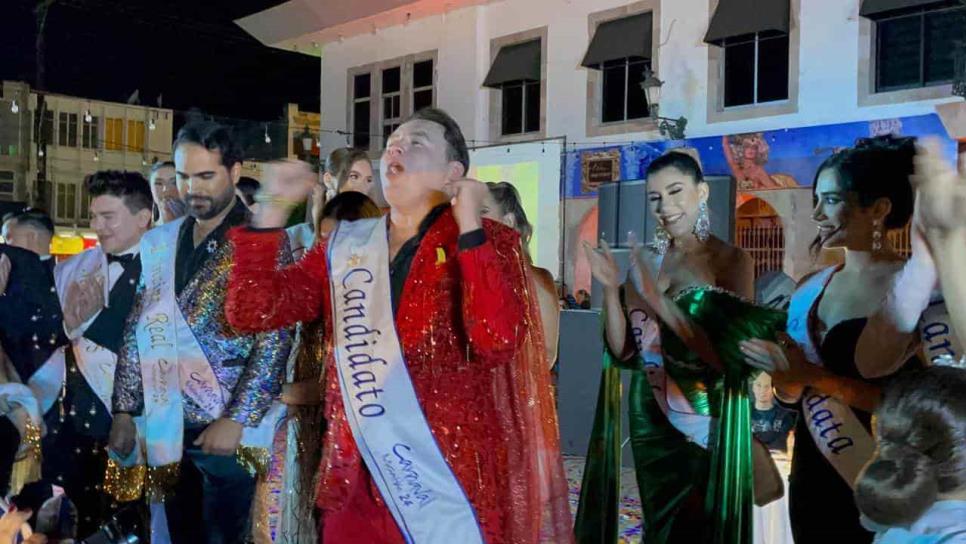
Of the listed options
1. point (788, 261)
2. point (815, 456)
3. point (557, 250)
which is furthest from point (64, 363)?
point (557, 250)

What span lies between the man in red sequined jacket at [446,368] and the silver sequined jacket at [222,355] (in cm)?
40

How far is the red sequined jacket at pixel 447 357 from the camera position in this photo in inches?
90.4

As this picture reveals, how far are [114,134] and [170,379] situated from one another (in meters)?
16.2

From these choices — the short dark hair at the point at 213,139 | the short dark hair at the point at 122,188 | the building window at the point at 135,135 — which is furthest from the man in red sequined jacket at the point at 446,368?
the building window at the point at 135,135

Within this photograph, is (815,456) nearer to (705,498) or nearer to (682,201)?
(705,498)

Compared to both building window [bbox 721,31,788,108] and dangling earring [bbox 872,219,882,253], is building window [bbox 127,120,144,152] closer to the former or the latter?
building window [bbox 721,31,788,108]

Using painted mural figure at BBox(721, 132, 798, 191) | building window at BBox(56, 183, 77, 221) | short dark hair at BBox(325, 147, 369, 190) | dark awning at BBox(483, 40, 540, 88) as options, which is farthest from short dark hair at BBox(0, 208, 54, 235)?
dark awning at BBox(483, 40, 540, 88)

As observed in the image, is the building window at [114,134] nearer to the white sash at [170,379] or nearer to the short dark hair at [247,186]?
the short dark hair at [247,186]

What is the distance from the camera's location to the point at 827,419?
2547mm

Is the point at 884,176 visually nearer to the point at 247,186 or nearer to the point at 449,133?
the point at 449,133

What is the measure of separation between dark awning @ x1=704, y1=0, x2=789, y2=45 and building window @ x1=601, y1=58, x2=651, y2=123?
1.21m

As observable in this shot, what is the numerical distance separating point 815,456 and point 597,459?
103 cm

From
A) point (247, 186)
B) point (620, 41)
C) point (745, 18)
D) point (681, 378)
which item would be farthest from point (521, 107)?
Result: point (681, 378)

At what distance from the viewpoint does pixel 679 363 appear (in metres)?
3.20
